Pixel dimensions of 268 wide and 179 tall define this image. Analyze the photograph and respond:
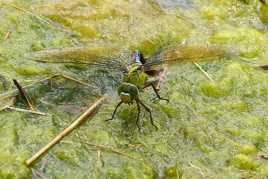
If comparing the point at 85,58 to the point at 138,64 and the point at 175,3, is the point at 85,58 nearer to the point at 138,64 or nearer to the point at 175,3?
the point at 138,64

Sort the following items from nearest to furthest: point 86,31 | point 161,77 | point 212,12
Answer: point 161,77 → point 86,31 → point 212,12

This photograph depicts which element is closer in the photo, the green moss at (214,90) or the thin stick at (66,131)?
the thin stick at (66,131)

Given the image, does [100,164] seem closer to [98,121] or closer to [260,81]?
[98,121]

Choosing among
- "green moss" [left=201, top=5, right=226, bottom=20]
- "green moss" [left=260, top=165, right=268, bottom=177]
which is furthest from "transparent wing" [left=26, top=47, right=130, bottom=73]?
"green moss" [left=201, top=5, right=226, bottom=20]

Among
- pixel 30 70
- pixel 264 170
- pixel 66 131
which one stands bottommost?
pixel 264 170

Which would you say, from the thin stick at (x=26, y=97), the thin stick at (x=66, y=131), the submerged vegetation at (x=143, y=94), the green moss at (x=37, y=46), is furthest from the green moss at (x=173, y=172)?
the green moss at (x=37, y=46)

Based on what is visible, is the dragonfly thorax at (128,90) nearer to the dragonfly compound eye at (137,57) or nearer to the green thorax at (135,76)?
the green thorax at (135,76)

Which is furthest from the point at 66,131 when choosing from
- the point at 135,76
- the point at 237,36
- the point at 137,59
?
the point at 237,36
